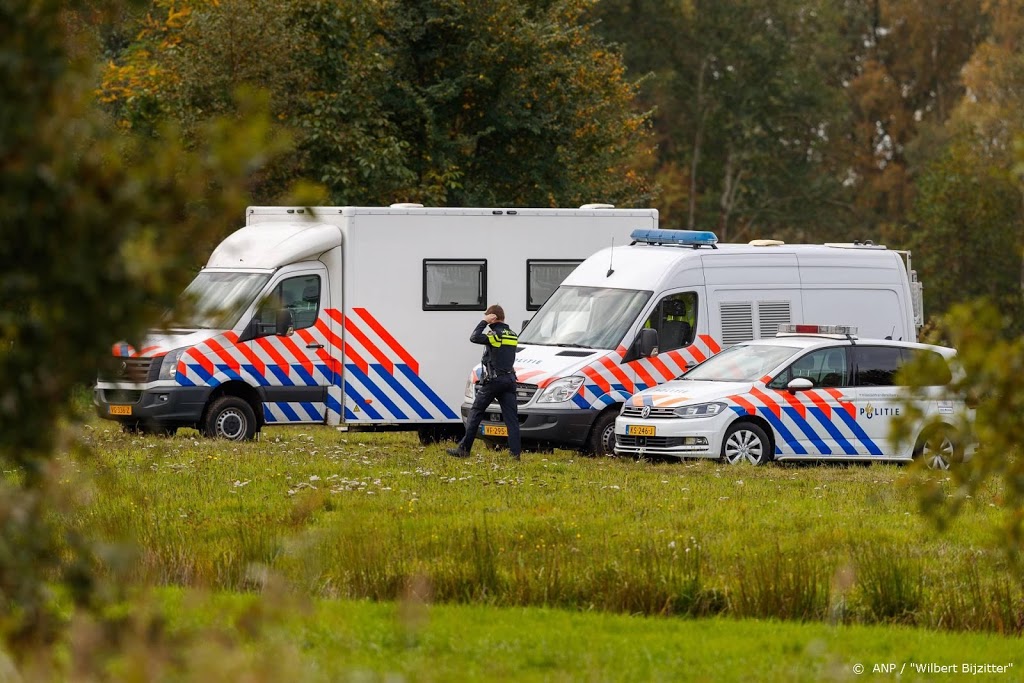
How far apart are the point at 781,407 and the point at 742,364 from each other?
2.63ft

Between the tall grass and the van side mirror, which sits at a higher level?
the van side mirror

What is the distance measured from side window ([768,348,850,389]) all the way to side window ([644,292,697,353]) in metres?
1.78

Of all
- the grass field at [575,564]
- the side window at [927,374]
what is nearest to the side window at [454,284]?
the grass field at [575,564]

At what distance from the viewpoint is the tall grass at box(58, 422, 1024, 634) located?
8906 mm

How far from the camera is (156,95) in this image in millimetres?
28859

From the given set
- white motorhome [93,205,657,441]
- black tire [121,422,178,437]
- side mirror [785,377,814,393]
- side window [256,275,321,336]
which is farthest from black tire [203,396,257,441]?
side mirror [785,377,814,393]

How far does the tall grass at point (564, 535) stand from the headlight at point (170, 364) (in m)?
3.07

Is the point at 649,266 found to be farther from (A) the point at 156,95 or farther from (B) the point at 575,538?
(A) the point at 156,95

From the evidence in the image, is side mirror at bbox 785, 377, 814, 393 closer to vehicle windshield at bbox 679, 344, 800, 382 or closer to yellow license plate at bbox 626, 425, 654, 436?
vehicle windshield at bbox 679, 344, 800, 382

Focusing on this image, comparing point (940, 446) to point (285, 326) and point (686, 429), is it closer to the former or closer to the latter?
point (686, 429)

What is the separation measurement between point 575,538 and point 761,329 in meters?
9.33

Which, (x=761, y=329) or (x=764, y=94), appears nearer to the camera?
(x=761, y=329)

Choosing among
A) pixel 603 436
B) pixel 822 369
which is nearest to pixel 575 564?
pixel 822 369

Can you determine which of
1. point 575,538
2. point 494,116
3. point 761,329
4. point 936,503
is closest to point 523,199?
point 494,116
